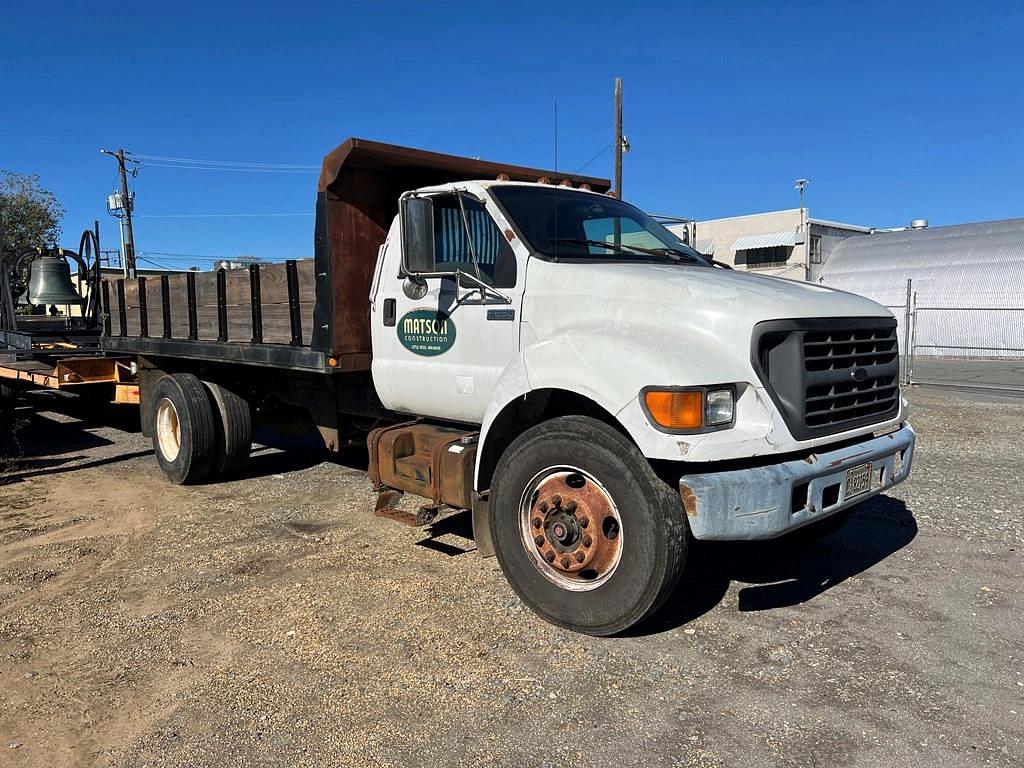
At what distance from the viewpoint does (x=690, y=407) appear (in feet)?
11.2

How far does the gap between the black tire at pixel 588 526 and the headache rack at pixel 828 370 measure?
69 cm

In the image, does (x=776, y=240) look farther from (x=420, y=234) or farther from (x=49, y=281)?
(x=420, y=234)

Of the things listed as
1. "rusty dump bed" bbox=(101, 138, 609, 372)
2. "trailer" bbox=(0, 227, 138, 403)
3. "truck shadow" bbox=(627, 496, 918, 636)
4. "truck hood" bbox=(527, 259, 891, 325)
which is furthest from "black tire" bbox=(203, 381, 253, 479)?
"truck shadow" bbox=(627, 496, 918, 636)

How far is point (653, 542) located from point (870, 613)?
1540 mm

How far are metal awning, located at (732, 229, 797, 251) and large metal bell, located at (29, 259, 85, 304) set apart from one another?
1198 inches

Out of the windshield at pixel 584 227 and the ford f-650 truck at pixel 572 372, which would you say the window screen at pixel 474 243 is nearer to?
the ford f-650 truck at pixel 572 372

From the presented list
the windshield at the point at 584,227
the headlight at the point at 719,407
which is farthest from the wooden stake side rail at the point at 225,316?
the headlight at the point at 719,407

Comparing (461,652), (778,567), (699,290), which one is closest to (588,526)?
(461,652)

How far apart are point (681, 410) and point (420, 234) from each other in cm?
182

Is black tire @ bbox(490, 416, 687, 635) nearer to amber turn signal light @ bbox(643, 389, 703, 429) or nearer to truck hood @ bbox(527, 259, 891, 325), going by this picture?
amber turn signal light @ bbox(643, 389, 703, 429)

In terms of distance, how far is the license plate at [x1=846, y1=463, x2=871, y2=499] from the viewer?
3.77 metres

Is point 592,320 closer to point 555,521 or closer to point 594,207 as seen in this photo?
point 555,521

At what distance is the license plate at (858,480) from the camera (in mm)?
3771

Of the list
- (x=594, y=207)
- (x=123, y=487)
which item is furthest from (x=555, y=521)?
(x=123, y=487)
